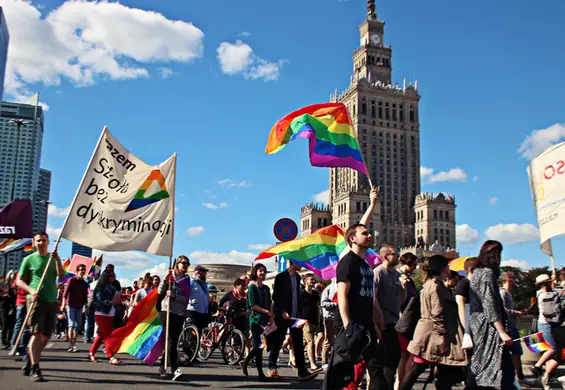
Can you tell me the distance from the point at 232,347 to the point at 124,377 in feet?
12.7

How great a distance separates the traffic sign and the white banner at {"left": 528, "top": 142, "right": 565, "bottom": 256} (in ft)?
22.1

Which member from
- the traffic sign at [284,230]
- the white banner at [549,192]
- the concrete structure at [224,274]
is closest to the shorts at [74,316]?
the traffic sign at [284,230]

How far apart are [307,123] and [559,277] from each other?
539 cm

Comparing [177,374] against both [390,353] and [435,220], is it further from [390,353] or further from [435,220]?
[435,220]

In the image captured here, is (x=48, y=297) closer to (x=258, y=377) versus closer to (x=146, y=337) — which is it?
(x=146, y=337)

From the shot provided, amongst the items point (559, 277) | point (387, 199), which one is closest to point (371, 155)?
point (387, 199)

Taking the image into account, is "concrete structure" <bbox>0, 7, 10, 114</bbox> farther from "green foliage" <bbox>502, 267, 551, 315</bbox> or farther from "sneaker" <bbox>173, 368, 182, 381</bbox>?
"sneaker" <bbox>173, 368, 182, 381</bbox>

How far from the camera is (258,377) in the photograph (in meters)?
10.4

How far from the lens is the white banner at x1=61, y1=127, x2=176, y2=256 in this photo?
9977 mm

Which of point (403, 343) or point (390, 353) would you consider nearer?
point (390, 353)

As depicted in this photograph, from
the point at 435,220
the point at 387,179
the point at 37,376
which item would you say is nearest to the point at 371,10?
the point at 387,179

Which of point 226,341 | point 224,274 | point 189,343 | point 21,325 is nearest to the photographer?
point 21,325

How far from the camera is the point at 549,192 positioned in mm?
9727

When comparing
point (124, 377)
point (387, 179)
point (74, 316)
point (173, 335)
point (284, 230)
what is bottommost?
point (124, 377)
